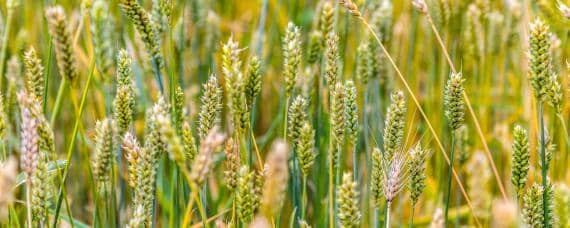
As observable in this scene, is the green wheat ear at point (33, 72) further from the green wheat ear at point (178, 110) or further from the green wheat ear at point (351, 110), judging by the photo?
the green wheat ear at point (351, 110)

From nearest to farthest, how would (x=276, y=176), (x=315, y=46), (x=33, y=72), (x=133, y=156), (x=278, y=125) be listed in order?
(x=276, y=176), (x=133, y=156), (x=33, y=72), (x=315, y=46), (x=278, y=125)

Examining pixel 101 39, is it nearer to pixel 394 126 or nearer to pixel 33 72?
→ pixel 33 72

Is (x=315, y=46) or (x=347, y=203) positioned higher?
(x=315, y=46)

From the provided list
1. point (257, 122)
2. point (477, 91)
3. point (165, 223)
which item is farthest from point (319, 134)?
point (257, 122)

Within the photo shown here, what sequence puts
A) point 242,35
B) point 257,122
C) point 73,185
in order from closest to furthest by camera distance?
point 73,185, point 257,122, point 242,35

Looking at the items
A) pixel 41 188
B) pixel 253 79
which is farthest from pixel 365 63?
pixel 41 188

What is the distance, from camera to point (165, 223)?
5.68 ft

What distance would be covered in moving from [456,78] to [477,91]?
3.35ft

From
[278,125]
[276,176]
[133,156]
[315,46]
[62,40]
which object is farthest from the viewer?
[278,125]

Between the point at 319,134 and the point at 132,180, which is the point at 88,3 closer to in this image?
the point at 132,180

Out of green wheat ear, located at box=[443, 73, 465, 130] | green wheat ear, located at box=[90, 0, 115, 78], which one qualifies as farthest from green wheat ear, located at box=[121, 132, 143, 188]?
green wheat ear, located at box=[443, 73, 465, 130]

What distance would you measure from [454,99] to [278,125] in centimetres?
88

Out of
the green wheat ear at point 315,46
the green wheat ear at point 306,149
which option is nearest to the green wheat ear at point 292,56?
the green wheat ear at point 306,149

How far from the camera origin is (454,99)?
1.28 m
